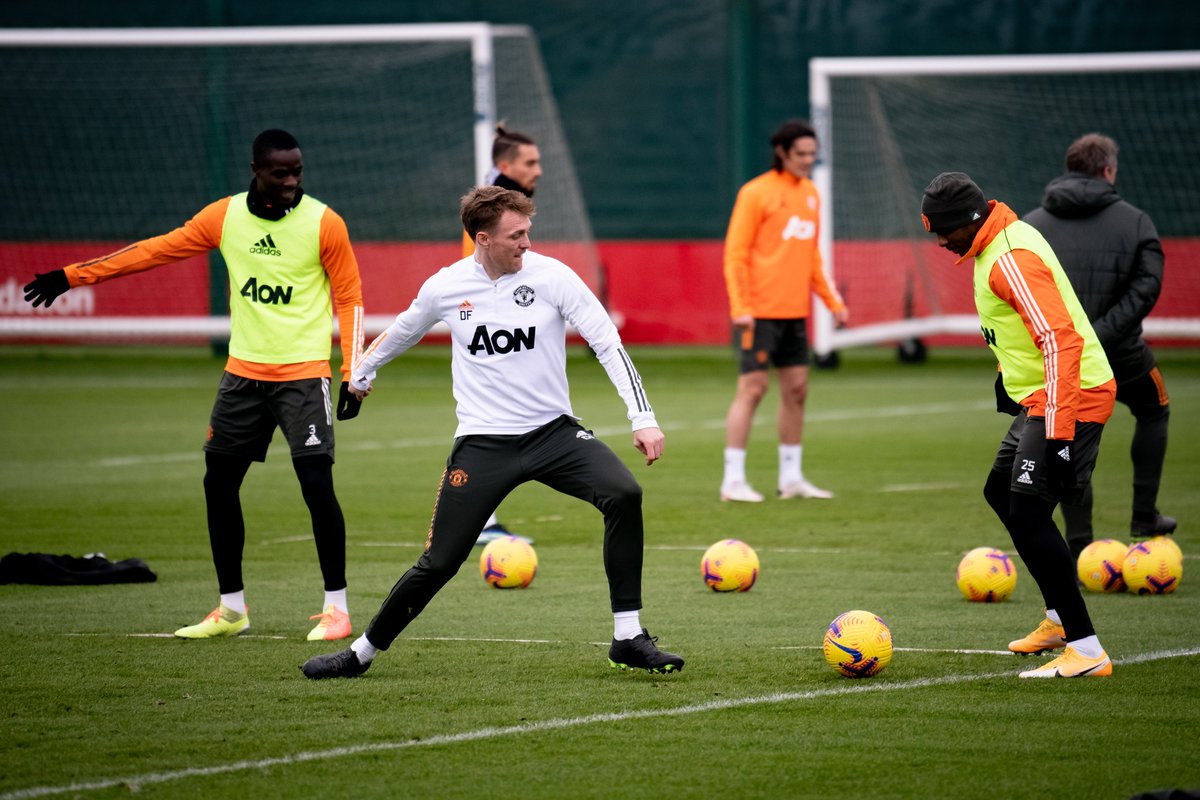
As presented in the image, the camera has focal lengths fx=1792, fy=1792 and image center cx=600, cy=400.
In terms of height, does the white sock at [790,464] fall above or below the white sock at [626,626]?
below

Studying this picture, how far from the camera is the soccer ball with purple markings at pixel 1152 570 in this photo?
9.48 m

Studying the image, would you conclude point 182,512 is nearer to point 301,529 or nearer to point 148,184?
point 301,529

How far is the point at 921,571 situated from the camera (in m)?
10.5

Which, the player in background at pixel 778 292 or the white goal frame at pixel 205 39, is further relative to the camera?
the white goal frame at pixel 205 39

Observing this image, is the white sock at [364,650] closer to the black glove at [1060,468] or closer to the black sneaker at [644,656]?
the black sneaker at [644,656]

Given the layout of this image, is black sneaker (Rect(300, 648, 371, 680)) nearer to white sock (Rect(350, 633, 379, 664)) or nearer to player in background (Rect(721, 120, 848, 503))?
white sock (Rect(350, 633, 379, 664))

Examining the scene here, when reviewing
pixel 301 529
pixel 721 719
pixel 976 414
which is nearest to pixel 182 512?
pixel 301 529

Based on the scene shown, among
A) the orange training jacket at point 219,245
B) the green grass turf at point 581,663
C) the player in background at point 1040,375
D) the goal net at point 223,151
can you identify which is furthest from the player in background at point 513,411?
the goal net at point 223,151

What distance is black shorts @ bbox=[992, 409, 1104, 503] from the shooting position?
7312 mm

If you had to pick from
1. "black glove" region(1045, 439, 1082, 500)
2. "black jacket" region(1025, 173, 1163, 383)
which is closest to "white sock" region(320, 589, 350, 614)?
"black glove" region(1045, 439, 1082, 500)

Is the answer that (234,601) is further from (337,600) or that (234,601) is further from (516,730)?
(516,730)

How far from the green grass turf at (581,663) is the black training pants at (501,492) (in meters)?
0.40

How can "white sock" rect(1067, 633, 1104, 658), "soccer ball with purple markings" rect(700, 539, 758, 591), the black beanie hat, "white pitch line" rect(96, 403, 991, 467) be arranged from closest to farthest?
1. the black beanie hat
2. "white sock" rect(1067, 633, 1104, 658)
3. "soccer ball with purple markings" rect(700, 539, 758, 591)
4. "white pitch line" rect(96, 403, 991, 467)

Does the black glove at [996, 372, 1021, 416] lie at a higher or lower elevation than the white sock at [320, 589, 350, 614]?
higher
